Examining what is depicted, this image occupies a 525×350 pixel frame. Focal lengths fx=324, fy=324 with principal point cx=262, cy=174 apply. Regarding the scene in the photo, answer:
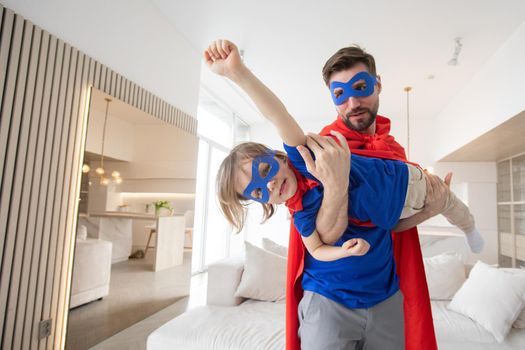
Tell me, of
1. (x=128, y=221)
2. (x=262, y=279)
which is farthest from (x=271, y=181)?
(x=128, y=221)

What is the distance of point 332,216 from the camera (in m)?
0.91

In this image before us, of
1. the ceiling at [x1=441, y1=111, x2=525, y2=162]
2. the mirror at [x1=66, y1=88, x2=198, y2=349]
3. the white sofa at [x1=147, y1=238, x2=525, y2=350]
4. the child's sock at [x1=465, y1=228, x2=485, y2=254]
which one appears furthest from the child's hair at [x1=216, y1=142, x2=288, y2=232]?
the ceiling at [x1=441, y1=111, x2=525, y2=162]

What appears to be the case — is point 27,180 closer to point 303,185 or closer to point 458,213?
point 303,185

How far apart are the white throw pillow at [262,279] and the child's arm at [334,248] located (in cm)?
174

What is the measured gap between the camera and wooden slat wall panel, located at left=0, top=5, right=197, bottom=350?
79.5 inches

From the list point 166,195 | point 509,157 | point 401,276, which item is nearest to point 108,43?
point 166,195

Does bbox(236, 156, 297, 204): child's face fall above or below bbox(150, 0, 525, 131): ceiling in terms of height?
below

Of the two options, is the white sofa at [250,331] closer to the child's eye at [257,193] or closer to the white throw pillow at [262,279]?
the white throw pillow at [262,279]

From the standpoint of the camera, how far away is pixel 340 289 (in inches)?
37.6

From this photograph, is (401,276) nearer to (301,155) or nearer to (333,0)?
(301,155)

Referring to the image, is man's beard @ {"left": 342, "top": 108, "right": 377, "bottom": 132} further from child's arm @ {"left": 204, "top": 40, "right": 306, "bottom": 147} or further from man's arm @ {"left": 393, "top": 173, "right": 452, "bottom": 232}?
child's arm @ {"left": 204, "top": 40, "right": 306, "bottom": 147}

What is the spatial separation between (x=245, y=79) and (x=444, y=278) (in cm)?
265

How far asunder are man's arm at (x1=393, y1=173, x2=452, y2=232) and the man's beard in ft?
0.82

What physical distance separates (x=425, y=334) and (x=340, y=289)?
1.15 ft
